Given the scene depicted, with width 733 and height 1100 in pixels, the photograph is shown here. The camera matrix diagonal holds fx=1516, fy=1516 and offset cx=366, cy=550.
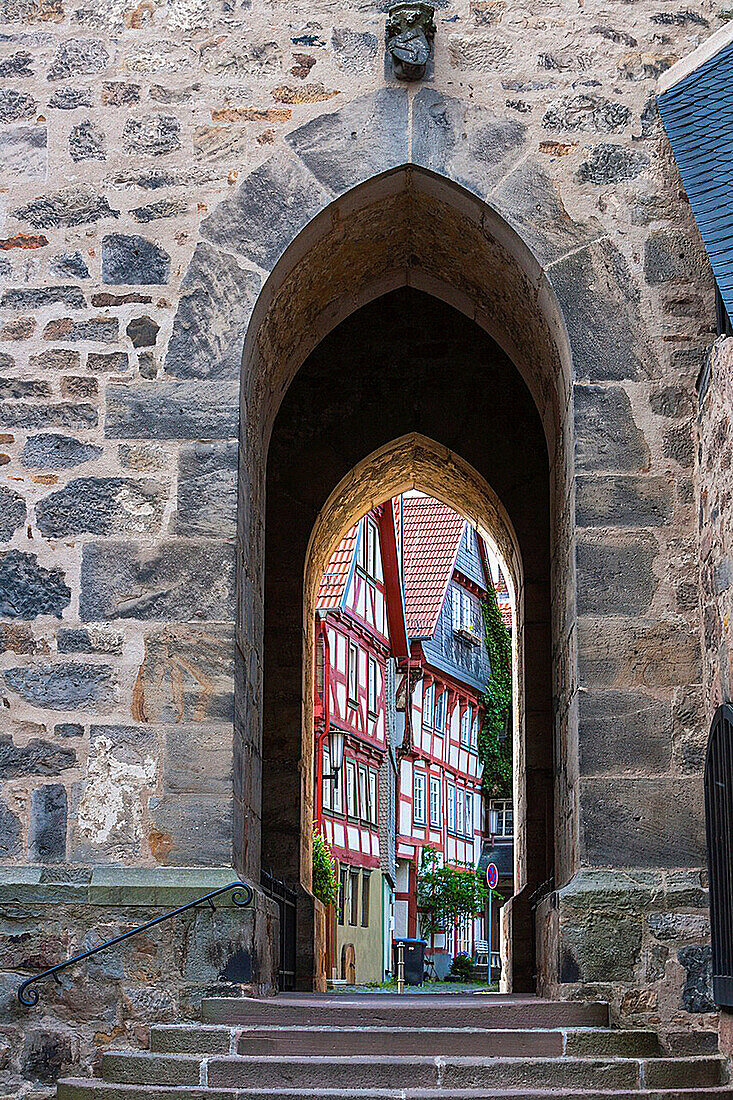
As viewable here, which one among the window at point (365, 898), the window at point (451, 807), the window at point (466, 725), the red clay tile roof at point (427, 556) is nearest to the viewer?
the window at point (365, 898)

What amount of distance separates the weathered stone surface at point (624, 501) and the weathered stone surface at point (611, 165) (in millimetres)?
1351

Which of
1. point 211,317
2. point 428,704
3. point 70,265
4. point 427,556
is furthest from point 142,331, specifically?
point 428,704

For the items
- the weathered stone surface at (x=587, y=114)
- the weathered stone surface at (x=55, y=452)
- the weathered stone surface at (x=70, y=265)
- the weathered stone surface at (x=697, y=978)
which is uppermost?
the weathered stone surface at (x=587, y=114)

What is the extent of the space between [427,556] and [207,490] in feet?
74.9

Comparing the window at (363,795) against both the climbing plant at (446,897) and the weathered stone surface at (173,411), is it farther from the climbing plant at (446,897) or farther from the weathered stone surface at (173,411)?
the weathered stone surface at (173,411)

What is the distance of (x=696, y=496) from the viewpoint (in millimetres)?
6234

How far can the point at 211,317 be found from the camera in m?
6.51

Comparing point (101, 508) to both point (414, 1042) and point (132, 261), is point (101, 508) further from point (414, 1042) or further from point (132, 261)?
point (414, 1042)

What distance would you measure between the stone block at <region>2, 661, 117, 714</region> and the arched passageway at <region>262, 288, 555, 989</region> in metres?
3.29

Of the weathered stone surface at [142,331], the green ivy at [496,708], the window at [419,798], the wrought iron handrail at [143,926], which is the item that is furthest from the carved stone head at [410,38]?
the green ivy at [496,708]

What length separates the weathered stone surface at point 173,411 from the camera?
639cm

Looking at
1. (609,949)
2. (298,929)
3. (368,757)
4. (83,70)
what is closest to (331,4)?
(83,70)

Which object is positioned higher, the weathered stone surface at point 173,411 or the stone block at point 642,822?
the weathered stone surface at point 173,411

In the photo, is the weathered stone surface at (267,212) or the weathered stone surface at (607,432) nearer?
the weathered stone surface at (607,432)
